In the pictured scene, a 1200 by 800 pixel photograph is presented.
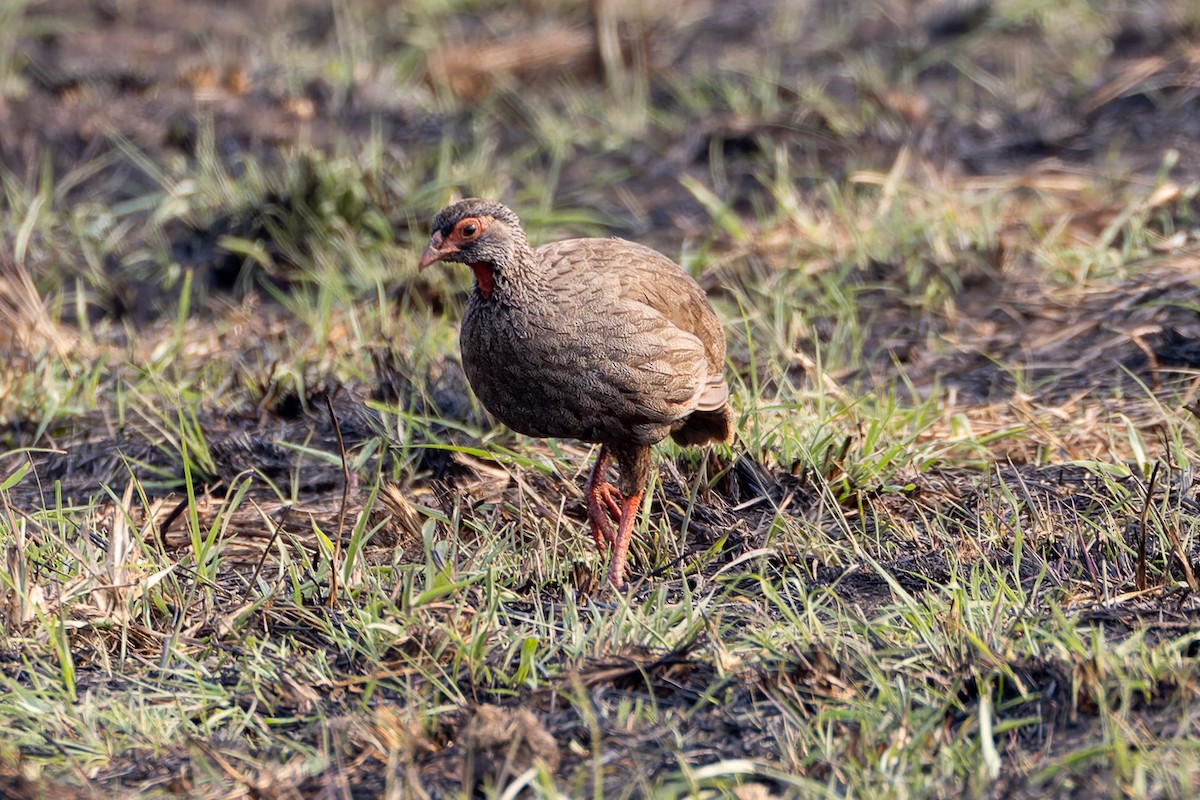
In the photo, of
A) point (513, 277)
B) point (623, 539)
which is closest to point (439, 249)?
point (513, 277)

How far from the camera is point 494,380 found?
3.91 meters

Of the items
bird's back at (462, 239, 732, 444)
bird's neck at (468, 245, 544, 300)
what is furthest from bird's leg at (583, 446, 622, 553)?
bird's neck at (468, 245, 544, 300)

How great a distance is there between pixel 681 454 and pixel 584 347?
745 mm

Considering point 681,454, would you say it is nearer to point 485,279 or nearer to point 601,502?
point 601,502

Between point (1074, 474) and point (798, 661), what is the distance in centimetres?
149

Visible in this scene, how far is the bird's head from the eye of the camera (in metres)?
3.97

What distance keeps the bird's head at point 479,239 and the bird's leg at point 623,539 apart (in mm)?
724

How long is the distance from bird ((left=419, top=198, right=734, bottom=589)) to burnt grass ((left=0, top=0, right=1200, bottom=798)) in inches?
9.6

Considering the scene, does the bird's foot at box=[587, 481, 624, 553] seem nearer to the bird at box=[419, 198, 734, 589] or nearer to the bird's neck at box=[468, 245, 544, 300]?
the bird at box=[419, 198, 734, 589]

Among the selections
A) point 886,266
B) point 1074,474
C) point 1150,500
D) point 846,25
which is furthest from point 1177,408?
point 846,25

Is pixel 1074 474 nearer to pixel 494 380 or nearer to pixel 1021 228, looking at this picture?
pixel 494 380

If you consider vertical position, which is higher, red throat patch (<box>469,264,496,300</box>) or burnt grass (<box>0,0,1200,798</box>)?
red throat patch (<box>469,264,496,300</box>)

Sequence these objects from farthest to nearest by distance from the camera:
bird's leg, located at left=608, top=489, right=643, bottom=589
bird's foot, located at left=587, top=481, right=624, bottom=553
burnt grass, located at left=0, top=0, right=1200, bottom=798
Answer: bird's foot, located at left=587, top=481, right=624, bottom=553 → bird's leg, located at left=608, top=489, right=643, bottom=589 → burnt grass, located at left=0, top=0, right=1200, bottom=798

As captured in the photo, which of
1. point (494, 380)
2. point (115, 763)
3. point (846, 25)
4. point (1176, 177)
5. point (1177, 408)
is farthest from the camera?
point (846, 25)
